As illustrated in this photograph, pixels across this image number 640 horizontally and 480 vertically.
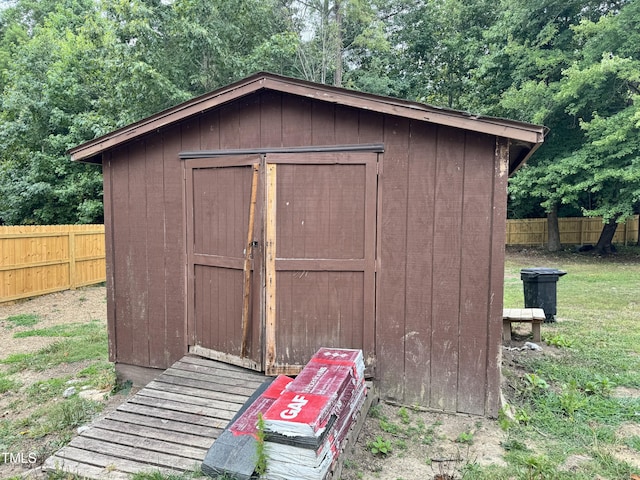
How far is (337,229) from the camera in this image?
12.1ft

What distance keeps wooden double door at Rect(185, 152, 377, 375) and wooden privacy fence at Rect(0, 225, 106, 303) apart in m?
7.10

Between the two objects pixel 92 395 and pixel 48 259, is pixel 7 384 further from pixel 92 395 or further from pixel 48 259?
pixel 48 259

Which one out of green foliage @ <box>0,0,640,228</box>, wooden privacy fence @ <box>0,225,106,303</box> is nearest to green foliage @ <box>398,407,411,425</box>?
wooden privacy fence @ <box>0,225,106,303</box>

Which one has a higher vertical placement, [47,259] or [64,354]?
[47,259]

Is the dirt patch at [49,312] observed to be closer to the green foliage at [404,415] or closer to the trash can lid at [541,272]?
the green foliage at [404,415]

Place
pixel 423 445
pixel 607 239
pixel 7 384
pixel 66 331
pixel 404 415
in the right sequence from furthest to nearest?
1. pixel 607 239
2. pixel 66 331
3. pixel 7 384
4. pixel 404 415
5. pixel 423 445

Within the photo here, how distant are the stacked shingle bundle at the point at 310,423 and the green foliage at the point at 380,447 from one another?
275 mm

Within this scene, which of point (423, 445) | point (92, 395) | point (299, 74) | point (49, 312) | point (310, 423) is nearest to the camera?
point (310, 423)

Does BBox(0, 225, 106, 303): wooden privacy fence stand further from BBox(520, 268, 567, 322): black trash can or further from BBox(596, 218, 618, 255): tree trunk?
BBox(596, 218, 618, 255): tree trunk

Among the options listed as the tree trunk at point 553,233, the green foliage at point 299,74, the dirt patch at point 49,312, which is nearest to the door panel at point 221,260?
the dirt patch at point 49,312

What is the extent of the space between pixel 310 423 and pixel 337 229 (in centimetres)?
177

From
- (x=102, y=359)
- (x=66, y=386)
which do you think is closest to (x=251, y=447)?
(x=66, y=386)

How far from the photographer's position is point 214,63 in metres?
12.4

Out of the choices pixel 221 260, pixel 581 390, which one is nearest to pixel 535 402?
pixel 581 390
